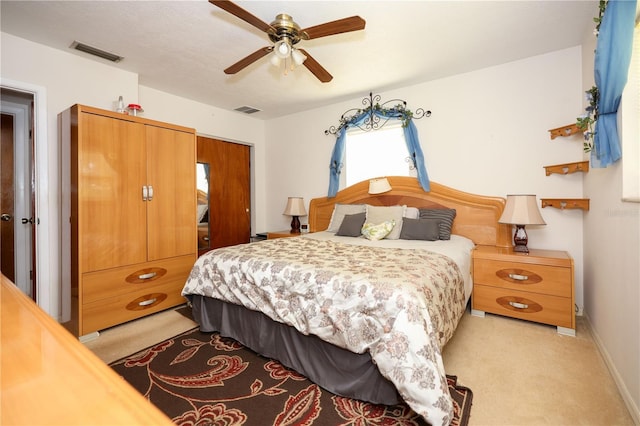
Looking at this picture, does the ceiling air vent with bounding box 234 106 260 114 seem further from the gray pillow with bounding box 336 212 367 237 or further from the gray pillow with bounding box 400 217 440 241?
the gray pillow with bounding box 400 217 440 241

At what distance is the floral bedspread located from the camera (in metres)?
1.37

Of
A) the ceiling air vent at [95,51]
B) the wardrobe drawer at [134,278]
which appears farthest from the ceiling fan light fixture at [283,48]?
the wardrobe drawer at [134,278]

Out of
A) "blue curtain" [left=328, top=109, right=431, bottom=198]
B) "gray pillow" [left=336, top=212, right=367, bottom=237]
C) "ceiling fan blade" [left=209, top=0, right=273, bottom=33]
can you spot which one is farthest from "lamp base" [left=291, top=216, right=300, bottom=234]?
"ceiling fan blade" [left=209, top=0, right=273, bottom=33]

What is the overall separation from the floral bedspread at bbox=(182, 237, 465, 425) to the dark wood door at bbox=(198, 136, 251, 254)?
2104 mm

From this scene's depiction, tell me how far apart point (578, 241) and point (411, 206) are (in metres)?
1.58

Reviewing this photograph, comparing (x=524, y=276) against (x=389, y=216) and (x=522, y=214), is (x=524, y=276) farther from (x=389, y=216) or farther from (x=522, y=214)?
(x=389, y=216)

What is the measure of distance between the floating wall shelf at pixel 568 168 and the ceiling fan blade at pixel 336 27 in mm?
2211

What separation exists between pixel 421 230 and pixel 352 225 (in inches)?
30.4

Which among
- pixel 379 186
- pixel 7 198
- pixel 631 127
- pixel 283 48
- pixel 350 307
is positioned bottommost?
pixel 350 307

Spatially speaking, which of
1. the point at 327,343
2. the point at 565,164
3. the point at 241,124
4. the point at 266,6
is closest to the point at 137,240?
the point at 327,343

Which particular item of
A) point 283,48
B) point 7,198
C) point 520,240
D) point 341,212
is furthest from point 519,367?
point 7,198

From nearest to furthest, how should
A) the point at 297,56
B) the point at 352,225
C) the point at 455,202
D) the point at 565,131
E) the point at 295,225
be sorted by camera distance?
the point at 297,56
the point at 565,131
the point at 455,202
the point at 352,225
the point at 295,225

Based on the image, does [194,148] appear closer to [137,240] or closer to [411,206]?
[137,240]

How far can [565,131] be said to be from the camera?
8.59 feet
